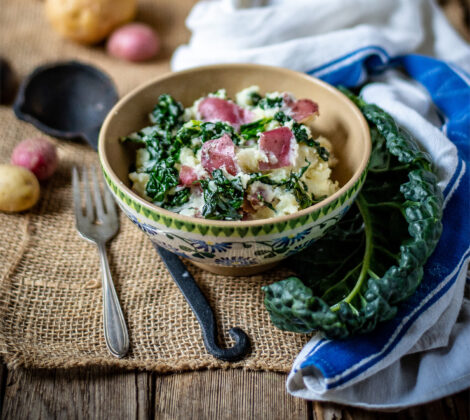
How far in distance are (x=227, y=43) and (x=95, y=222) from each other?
1.58 m

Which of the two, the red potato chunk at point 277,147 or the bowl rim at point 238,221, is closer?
the bowl rim at point 238,221

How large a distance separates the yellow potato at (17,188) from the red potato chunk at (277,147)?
1.43 m

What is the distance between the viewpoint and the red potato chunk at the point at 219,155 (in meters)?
2.25

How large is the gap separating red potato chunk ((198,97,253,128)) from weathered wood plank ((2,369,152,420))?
1285 mm

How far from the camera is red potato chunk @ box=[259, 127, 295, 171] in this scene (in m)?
2.28

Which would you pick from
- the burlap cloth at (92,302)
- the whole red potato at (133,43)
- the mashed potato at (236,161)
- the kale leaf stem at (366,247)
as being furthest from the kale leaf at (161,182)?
the whole red potato at (133,43)

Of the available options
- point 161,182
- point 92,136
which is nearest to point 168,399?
point 161,182

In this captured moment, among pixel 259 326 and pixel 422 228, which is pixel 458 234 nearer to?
pixel 422 228

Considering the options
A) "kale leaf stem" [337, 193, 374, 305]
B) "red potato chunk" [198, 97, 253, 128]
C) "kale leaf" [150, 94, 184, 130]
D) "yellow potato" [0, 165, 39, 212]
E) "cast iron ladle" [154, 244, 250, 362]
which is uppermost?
"red potato chunk" [198, 97, 253, 128]

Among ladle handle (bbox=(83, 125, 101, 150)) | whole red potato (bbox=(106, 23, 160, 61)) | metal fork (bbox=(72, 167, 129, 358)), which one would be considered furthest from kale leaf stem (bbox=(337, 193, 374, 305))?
whole red potato (bbox=(106, 23, 160, 61))

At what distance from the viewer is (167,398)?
2209mm

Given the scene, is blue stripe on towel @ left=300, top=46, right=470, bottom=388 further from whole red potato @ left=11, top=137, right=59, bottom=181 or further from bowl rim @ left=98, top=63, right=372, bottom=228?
whole red potato @ left=11, top=137, right=59, bottom=181

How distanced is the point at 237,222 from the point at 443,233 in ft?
3.61

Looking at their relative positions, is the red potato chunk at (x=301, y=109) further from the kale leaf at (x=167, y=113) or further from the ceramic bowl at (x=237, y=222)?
the kale leaf at (x=167, y=113)
